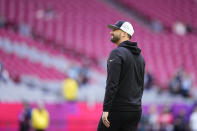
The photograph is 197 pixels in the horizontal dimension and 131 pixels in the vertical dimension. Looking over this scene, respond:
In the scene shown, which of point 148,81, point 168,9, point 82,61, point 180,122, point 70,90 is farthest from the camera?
point 168,9

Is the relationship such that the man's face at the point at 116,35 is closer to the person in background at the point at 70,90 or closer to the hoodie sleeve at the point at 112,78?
the hoodie sleeve at the point at 112,78

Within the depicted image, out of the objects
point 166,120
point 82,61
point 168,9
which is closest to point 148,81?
point 166,120

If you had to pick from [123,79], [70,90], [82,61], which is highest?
[123,79]

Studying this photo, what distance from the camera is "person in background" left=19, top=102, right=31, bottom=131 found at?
12820 millimetres

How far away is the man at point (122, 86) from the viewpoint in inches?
196

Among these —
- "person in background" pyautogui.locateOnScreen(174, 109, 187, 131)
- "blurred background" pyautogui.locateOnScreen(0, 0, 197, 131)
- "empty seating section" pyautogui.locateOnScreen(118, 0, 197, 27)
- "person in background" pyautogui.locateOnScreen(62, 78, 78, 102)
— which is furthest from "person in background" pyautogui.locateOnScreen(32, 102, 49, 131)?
"empty seating section" pyautogui.locateOnScreen(118, 0, 197, 27)

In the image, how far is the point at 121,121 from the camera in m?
5.10

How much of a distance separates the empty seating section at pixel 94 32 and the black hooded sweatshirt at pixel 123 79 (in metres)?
14.1

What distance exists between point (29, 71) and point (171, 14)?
9556 mm

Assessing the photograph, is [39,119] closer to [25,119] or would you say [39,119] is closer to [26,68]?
[25,119]

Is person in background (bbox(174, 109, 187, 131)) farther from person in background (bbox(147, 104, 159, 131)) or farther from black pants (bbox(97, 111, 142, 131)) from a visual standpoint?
black pants (bbox(97, 111, 142, 131))

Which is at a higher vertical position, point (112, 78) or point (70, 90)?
point (112, 78)

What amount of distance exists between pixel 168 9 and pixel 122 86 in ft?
66.0

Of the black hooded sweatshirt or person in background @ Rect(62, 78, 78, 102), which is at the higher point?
the black hooded sweatshirt
